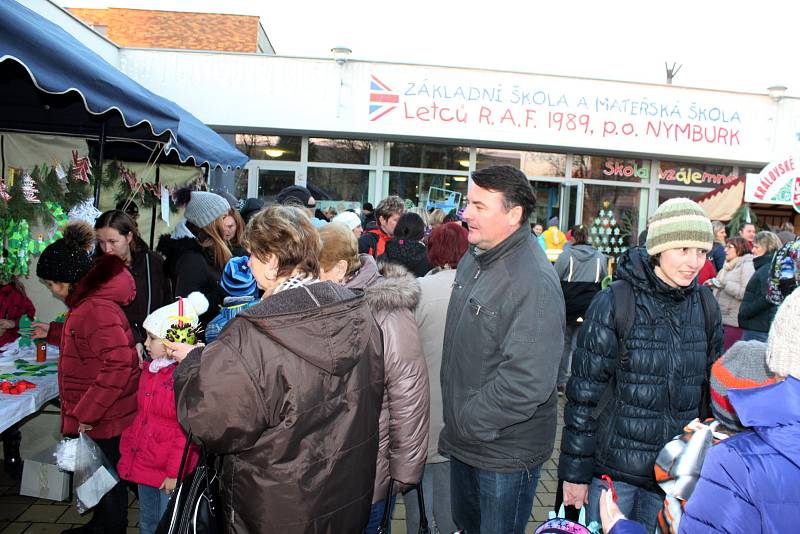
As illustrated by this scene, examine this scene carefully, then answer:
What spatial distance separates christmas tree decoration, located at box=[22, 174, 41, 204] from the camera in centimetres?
450

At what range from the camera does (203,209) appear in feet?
14.7

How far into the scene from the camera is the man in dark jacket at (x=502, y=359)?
7.05 ft

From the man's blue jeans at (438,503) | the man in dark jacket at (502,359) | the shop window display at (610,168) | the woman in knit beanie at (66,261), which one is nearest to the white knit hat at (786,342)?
the man in dark jacket at (502,359)

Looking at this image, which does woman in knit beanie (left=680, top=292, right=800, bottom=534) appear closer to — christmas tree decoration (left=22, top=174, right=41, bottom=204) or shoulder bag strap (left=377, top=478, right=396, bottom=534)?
shoulder bag strap (left=377, top=478, right=396, bottom=534)

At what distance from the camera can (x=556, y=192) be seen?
1456 cm

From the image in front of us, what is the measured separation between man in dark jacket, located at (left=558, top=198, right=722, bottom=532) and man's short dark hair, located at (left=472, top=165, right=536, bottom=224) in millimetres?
554

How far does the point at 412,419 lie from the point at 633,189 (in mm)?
13945

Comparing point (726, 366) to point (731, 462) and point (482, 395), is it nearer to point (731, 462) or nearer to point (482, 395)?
point (731, 462)

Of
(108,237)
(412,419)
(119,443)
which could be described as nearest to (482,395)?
(412,419)

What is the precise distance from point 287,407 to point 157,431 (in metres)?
1.48

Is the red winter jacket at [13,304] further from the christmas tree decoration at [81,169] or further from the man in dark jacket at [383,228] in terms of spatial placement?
the man in dark jacket at [383,228]

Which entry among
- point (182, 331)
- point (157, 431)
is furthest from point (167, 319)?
point (157, 431)

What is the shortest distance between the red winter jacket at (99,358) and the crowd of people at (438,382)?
0.01 m

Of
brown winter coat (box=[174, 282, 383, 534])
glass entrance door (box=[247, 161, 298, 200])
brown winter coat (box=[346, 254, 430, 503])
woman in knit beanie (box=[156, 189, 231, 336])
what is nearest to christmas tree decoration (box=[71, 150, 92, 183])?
woman in knit beanie (box=[156, 189, 231, 336])
